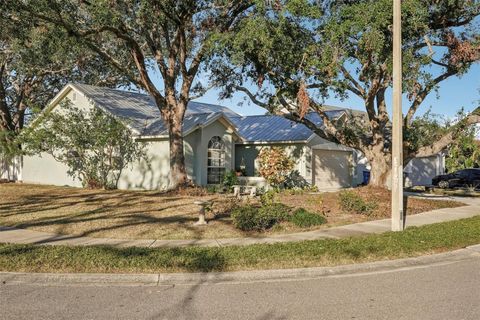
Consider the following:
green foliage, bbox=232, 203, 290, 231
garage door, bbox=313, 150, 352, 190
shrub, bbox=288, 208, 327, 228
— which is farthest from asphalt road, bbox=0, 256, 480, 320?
garage door, bbox=313, 150, 352, 190

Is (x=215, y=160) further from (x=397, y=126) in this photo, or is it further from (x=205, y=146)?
(x=397, y=126)

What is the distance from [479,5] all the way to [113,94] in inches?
789

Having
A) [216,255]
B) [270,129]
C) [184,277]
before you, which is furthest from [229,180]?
[184,277]

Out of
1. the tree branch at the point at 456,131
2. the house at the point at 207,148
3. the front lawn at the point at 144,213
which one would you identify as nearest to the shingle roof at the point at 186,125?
the house at the point at 207,148

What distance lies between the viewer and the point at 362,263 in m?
8.34

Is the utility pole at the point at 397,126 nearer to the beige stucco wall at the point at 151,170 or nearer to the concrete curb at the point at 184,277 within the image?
the concrete curb at the point at 184,277

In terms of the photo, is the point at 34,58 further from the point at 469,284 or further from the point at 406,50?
the point at 469,284

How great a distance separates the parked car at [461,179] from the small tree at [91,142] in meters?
20.1

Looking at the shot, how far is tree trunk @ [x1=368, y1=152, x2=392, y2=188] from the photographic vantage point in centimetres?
1841

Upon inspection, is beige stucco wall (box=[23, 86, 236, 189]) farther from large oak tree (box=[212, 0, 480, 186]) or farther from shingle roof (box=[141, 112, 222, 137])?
large oak tree (box=[212, 0, 480, 186])

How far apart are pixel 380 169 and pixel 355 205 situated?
4.46m

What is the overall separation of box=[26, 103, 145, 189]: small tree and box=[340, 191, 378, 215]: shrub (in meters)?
12.3

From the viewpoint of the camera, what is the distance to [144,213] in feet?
46.5

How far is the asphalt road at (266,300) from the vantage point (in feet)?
18.6
